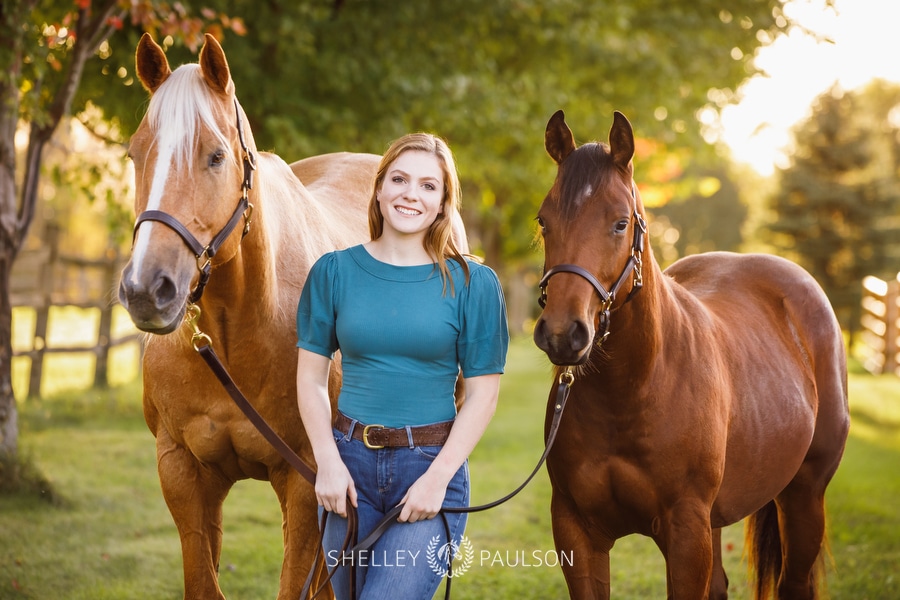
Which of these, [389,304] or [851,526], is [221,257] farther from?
[851,526]

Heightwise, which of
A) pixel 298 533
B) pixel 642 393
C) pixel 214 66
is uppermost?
pixel 214 66

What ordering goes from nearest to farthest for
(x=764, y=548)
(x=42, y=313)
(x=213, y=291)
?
(x=213, y=291)
(x=764, y=548)
(x=42, y=313)

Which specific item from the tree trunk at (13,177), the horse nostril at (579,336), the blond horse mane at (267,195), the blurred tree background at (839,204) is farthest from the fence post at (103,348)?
the blurred tree background at (839,204)

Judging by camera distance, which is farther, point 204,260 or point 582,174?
point 582,174

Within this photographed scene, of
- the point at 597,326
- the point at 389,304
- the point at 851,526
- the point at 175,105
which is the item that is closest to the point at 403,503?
the point at 389,304

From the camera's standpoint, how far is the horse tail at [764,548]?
160 inches

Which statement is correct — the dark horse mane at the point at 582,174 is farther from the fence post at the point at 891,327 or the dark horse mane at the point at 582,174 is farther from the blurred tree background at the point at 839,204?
the blurred tree background at the point at 839,204

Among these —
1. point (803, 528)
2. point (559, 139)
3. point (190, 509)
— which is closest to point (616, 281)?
point (559, 139)

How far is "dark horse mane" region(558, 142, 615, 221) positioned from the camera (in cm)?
272

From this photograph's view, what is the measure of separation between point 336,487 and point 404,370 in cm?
39

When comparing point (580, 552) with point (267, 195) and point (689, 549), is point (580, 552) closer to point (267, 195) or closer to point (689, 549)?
point (689, 549)

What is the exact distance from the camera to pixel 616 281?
2.73 m

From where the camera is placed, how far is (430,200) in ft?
8.18

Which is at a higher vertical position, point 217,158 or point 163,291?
point 217,158
